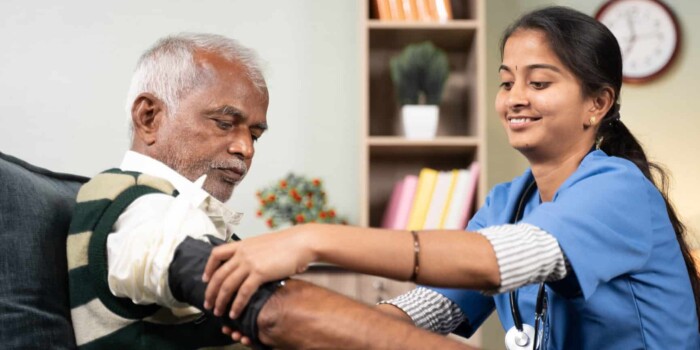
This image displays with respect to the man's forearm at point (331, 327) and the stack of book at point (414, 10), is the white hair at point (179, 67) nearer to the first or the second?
the man's forearm at point (331, 327)

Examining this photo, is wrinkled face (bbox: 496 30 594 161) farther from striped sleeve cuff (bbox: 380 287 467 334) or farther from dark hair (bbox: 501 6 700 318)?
striped sleeve cuff (bbox: 380 287 467 334)

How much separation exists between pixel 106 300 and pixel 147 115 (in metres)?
0.38

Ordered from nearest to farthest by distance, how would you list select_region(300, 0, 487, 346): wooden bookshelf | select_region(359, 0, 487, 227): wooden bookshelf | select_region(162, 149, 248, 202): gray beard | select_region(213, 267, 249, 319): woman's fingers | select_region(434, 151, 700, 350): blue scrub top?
select_region(213, 267, 249, 319): woman's fingers
select_region(434, 151, 700, 350): blue scrub top
select_region(162, 149, 248, 202): gray beard
select_region(300, 0, 487, 346): wooden bookshelf
select_region(359, 0, 487, 227): wooden bookshelf

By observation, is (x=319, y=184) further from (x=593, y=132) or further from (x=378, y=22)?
(x=593, y=132)

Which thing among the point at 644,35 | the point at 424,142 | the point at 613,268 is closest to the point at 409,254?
the point at 613,268

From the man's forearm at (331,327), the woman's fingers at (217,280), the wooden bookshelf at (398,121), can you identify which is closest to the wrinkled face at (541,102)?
the man's forearm at (331,327)

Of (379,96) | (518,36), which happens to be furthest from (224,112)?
(379,96)

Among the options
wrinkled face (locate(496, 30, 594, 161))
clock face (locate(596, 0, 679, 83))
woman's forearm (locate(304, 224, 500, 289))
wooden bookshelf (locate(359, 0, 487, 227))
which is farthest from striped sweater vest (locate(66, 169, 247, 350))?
clock face (locate(596, 0, 679, 83))

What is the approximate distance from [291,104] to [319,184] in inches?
16.8

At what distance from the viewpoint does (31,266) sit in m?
1.23

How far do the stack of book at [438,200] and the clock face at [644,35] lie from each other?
0.95 m

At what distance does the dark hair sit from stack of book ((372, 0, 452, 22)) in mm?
1568

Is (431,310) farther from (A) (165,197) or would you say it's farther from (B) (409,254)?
(A) (165,197)

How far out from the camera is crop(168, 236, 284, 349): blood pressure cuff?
1.08 metres
